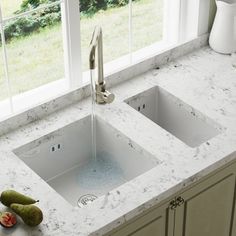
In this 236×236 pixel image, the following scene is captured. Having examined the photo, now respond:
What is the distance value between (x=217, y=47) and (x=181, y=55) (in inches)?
7.1

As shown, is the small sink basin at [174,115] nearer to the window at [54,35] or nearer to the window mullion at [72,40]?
the window mullion at [72,40]

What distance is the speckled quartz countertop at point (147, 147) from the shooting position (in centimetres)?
204

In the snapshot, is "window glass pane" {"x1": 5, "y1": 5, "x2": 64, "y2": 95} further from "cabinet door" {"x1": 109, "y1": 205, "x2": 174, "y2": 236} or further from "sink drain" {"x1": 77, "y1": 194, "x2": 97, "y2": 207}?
"cabinet door" {"x1": 109, "y1": 205, "x2": 174, "y2": 236}

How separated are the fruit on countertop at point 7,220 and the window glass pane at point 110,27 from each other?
6.81 ft

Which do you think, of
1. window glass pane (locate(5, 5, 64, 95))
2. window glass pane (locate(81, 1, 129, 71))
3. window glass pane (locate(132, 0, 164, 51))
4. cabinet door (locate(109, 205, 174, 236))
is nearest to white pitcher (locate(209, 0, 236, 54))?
cabinet door (locate(109, 205, 174, 236))

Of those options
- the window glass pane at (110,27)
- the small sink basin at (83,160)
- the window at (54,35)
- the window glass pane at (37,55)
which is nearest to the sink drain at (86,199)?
the small sink basin at (83,160)

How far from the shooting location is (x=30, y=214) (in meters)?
1.97

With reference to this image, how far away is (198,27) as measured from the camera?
295cm

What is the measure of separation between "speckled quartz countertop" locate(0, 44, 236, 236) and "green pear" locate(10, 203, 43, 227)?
4 cm

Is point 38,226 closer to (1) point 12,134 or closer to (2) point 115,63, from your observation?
(1) point 12,134

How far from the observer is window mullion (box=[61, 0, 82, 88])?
2.47 m

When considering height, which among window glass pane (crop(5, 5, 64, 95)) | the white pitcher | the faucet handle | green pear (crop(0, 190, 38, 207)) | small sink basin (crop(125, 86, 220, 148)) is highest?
the white pitcher

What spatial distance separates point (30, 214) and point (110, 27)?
252 centimetres

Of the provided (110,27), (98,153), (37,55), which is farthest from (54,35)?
(98,153)
